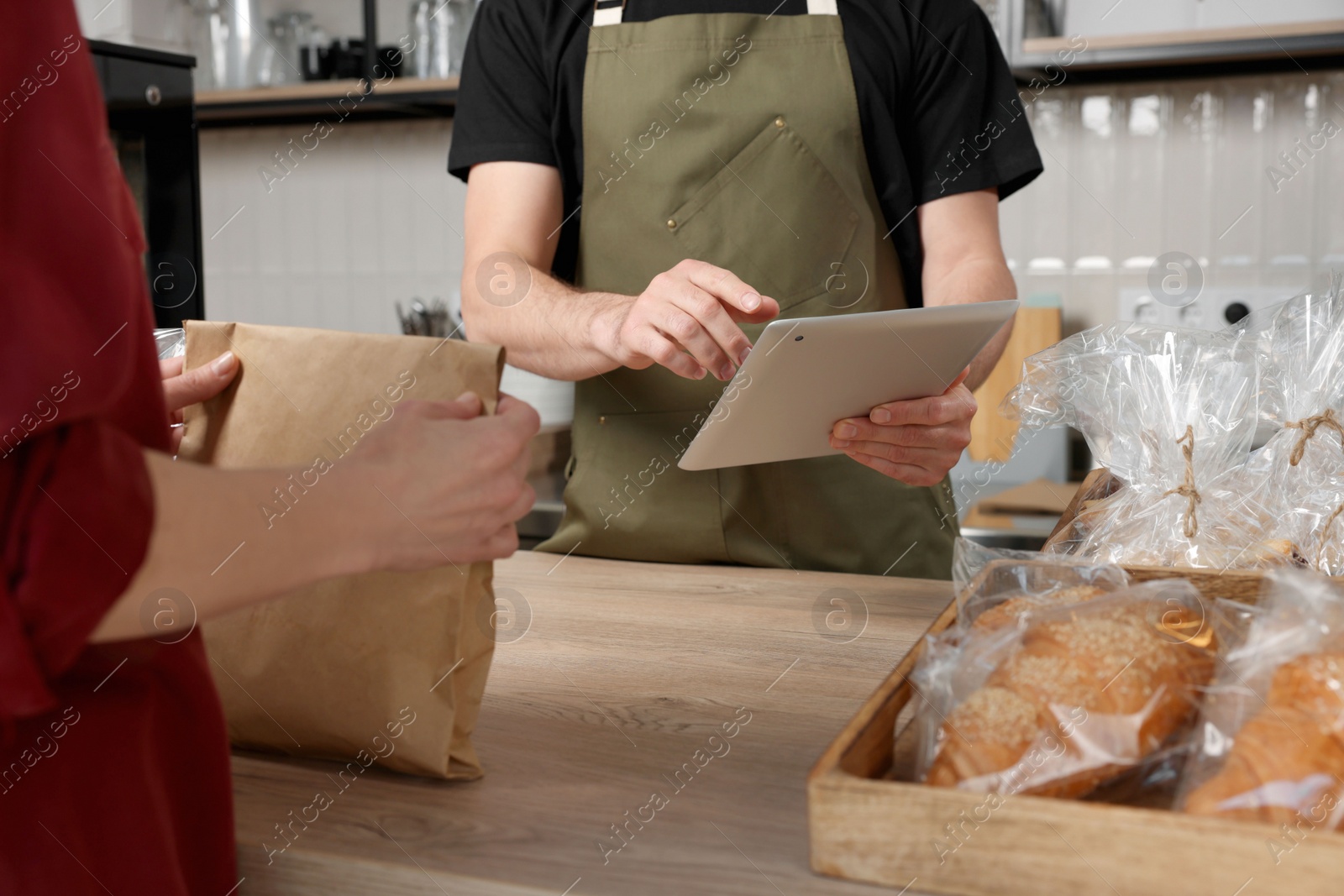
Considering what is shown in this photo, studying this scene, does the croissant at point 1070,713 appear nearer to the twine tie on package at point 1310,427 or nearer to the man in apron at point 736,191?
the twine tie on package at point 1310,427

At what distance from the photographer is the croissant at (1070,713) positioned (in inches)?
19.5

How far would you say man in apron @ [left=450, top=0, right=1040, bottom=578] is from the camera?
4.40 feet

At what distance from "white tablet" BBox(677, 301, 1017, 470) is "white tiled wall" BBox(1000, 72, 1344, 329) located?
1.63 metres

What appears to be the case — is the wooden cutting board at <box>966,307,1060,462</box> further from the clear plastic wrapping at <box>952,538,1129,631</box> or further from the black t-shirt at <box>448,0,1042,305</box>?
the clear plastic wrapping at <box>952,538,1129,631</box>

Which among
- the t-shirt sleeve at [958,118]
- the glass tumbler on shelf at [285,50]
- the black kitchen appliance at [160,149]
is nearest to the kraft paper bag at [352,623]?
the t-shirt sleeve at [958,118]

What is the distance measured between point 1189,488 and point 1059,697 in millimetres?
411

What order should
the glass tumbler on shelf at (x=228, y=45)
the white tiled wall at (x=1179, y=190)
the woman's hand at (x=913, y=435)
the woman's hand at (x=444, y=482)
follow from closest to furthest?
the woman's hand at (x=444, y=482)
the woman's hand at (x=913, y=435)
the white tiled wall at (x=1179, y=190)
the glass tumbler on shelf at (x=228, y=45)

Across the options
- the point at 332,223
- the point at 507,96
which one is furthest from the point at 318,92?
the point at 507,96

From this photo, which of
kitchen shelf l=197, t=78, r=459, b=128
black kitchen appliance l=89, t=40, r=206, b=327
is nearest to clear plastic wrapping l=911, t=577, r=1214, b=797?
black kitchen appliance l=89, t=40, r=206, b=327

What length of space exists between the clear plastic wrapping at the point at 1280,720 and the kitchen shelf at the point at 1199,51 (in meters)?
1.94

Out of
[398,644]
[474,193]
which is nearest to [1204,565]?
[398,644]

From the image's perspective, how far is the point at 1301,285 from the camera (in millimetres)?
2385

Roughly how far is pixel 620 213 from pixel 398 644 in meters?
0.84

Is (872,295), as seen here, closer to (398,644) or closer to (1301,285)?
(398,644)
